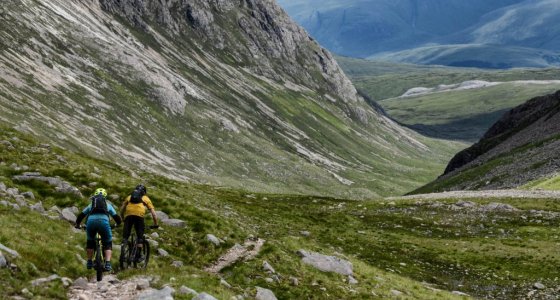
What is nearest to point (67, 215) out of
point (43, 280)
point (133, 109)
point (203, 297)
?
point (43, 280)

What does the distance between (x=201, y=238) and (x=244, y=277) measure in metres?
5.50

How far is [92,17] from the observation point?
17625cm

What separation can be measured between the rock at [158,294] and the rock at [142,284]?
684 millimetres

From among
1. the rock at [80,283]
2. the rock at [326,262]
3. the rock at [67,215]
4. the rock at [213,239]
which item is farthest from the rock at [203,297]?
the rock at [67,215]

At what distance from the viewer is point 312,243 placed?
35.8 metres

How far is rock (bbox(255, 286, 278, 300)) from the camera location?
74.5ft

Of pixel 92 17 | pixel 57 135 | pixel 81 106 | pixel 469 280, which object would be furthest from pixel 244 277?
pixel 92 17

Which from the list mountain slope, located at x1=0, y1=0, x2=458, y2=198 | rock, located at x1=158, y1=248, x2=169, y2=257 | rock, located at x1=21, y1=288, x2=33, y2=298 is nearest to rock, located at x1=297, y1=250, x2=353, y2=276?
rock, located at x1=158, y1=248, x2=169, y2=257

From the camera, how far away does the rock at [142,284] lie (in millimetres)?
19469

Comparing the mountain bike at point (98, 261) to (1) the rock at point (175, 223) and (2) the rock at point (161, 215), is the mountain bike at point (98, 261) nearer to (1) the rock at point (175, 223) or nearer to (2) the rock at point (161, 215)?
(1) the rock at point (175, 223)

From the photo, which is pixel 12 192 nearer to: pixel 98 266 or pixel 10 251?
pixel 10 251

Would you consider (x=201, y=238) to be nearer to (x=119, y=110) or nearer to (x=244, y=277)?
(x=244, y=277)

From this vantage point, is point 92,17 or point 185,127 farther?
point 92,17

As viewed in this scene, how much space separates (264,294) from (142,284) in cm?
593
